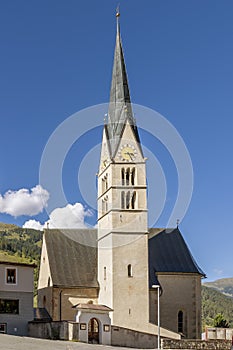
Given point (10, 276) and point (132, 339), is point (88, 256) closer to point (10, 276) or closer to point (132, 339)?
point (10, 276)

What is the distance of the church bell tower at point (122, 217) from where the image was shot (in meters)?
60.3

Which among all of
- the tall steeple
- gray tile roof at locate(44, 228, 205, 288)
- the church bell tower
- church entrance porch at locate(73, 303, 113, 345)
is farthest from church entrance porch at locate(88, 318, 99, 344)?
the tall steeple

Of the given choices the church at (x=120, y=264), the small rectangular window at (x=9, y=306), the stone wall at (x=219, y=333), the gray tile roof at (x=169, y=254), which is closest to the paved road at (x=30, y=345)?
the small rectangular window at (x=9, y=306)

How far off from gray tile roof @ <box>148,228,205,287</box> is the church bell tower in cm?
554

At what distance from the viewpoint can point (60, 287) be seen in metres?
63.6

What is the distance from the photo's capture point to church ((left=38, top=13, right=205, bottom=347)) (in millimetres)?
60000

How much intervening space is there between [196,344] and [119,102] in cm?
2552

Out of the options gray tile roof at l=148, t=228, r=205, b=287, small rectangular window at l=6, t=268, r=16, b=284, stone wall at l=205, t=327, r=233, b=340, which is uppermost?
gray tile roof at l=148, t=228, r=205, b=287

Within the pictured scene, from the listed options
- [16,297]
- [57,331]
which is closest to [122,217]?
[16,297]

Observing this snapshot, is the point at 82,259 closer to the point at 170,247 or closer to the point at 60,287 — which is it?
the point at 60,287

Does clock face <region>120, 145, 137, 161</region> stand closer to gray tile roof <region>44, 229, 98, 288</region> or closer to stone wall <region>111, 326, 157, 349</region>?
gray tile roof <region>44, 229, 98, 288</region>

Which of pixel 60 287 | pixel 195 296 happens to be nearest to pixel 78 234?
pixel 60 287

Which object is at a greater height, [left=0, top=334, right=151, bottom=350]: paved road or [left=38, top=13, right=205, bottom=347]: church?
[left=38, top=13, right=205, bottom=347]: church

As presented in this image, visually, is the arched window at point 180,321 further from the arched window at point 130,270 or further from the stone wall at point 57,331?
the stone wall at point 57,331
